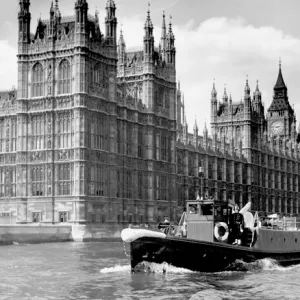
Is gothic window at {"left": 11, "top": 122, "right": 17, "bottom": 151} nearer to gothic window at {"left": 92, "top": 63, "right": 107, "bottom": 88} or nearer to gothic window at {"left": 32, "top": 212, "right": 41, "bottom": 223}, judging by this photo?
gothic window at {"left": 32, "top": 212, "right": 41, "bottom": 223}

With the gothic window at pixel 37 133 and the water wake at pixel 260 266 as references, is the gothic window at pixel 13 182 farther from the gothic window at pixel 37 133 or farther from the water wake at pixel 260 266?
the water wake at pixel 260 266

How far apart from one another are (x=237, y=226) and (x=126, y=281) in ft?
35.9

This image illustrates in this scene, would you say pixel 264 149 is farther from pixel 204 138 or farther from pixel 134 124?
pixel 134 124

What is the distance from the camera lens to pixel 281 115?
16900cm

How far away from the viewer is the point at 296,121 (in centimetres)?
17162

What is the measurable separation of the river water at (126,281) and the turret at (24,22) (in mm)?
38272

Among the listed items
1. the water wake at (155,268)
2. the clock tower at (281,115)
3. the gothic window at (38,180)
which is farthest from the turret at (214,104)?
the water wake at (155,268)

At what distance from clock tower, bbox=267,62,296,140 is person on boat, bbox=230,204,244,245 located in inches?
4651

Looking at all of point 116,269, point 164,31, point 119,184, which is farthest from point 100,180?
point 116,269

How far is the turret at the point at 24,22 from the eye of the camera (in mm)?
88500

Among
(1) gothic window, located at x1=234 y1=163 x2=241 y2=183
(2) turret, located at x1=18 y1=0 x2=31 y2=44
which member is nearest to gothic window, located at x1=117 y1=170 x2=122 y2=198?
(2) turret, located at x1=18 y1=0 x2=31 y2=44

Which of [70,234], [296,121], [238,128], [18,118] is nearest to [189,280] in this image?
[70,234]

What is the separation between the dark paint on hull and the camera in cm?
4606

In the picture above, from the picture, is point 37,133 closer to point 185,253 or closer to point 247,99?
point 185,253
